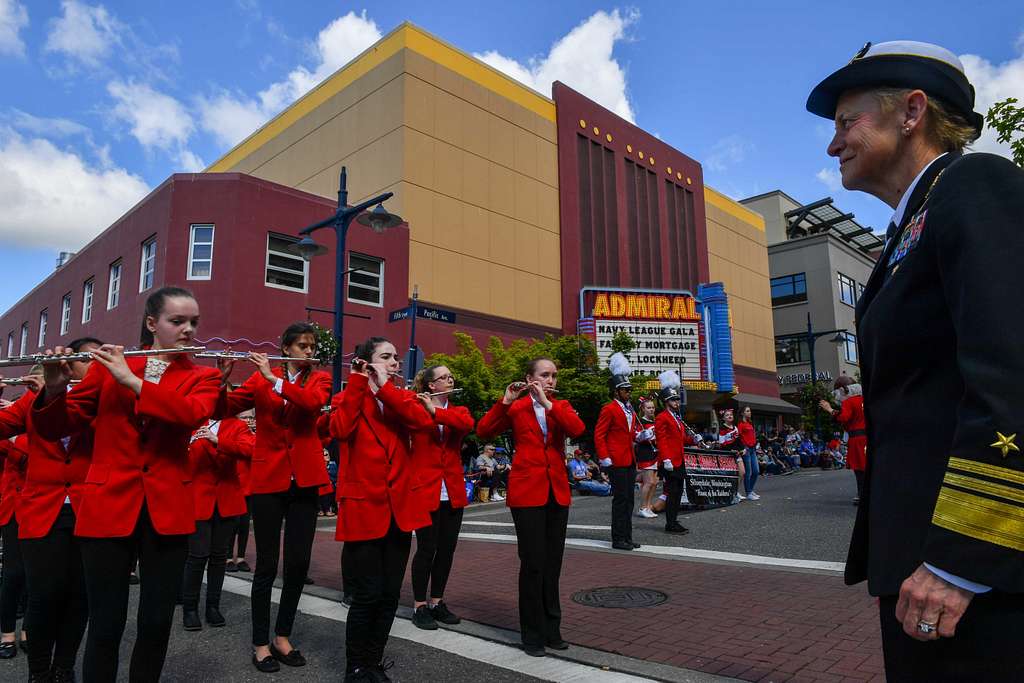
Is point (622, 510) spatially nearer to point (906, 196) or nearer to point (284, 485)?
point (284, 485)

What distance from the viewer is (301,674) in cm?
448

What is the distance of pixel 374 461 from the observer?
4441 mm

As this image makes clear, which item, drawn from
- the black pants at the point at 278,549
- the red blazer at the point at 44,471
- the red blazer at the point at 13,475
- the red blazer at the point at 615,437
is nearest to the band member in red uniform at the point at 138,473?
the red blazer at the point at 44,471

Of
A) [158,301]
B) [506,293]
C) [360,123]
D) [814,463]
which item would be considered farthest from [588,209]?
[158,301]

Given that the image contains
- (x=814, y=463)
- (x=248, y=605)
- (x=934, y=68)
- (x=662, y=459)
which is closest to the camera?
(x=934, y=68)

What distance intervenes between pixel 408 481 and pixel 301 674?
4.65 ft

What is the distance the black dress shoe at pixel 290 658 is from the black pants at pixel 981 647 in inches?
164

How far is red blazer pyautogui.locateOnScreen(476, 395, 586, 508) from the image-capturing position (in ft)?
16.7

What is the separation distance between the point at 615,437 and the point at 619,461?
1.06 ft

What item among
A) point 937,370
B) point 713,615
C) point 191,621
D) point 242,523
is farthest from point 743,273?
point 937,370

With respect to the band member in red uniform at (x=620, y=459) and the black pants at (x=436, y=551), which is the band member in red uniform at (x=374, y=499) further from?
the band member in red uniform at (x=620, y=459)

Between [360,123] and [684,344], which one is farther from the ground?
[360,123]

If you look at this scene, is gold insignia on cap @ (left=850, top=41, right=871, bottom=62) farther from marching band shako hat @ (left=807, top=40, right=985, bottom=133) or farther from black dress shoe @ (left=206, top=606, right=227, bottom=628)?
black dress shoe @ (left=206, top=606, right=227, bottom=628)

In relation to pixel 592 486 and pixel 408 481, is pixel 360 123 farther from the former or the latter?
pixel 408 481
